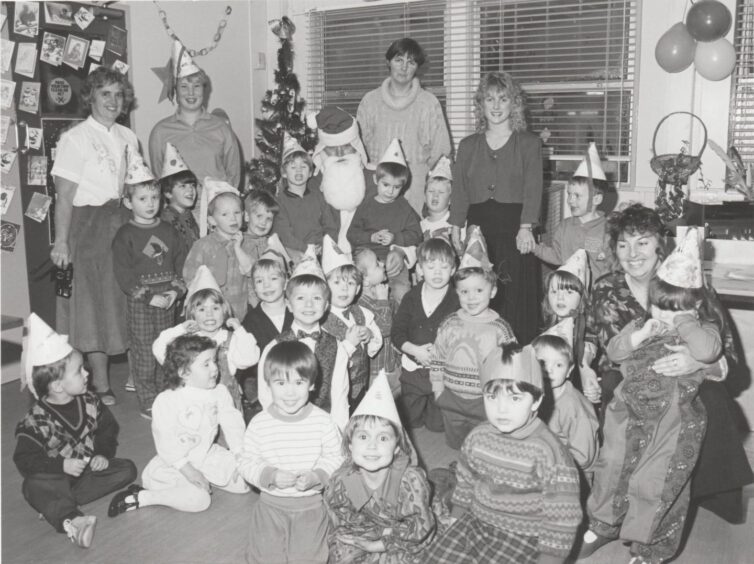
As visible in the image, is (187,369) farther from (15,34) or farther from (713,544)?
(15,34)

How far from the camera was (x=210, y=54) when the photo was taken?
6.08 metres

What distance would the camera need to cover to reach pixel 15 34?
15.0 feet

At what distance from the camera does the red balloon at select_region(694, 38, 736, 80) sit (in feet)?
16.1

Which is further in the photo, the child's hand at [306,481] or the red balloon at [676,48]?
the red balloon at [676,48]

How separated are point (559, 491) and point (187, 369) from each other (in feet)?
5.53

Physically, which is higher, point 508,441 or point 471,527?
point 508,441

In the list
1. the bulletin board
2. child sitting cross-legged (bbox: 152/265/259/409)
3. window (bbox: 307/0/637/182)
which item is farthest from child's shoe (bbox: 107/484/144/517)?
window (bbox: 307/0/637/182)

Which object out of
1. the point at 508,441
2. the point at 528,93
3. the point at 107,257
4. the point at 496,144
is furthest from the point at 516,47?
the point at 508,441

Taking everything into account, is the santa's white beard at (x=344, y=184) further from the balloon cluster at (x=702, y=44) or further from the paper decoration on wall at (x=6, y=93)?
the balloon cluster at (x=702, y=44)

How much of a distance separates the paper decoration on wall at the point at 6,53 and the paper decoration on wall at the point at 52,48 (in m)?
0.19

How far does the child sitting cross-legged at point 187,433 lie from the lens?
3188 millimetres

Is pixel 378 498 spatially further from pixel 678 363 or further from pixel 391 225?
pixel 391 225

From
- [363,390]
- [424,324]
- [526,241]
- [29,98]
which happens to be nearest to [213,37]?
[29,98]

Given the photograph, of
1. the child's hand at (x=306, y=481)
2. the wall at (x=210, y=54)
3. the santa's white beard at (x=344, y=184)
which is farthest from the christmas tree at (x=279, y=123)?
the child's hand at (x=306, y=481)
